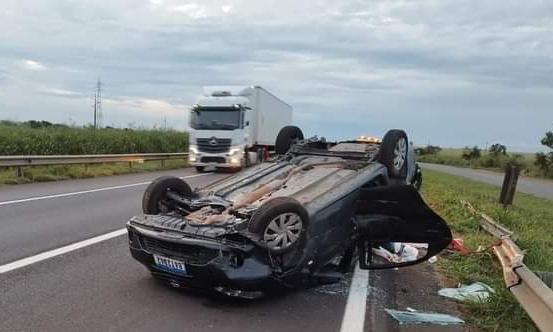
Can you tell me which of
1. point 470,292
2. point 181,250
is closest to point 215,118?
point 470,292

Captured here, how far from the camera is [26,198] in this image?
11422mm

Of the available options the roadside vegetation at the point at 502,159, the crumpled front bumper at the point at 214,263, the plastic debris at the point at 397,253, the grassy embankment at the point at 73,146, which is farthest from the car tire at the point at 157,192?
the roadside vegetation at the point at 502,159

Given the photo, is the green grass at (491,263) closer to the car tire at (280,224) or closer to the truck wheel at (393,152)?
the truck wheel at (393,152)

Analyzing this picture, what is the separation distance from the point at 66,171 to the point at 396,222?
590 inches

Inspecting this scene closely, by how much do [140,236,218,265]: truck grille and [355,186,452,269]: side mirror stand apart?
5.78ft

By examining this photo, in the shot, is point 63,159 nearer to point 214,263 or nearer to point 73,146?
point 73,146

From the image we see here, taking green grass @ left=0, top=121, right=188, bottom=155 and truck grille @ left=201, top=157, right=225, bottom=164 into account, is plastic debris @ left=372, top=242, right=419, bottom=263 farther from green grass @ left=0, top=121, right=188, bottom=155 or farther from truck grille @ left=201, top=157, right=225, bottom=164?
green grass @ left=0, top=121, right=188, bottom=155

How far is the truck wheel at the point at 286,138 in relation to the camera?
8078 mm

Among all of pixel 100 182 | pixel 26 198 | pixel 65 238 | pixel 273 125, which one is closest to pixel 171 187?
pixel 65 238

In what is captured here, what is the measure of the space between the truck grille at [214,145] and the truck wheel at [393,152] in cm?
1532

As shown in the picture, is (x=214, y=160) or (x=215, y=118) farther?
(x=215, y=118)

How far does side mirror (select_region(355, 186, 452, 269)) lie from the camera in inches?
216

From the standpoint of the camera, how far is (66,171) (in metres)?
18.0

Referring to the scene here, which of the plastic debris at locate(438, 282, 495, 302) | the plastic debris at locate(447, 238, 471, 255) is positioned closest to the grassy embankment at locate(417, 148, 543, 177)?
the plastic debris at locate(447, 238, 471, 255)
